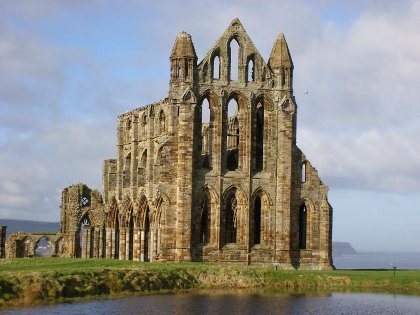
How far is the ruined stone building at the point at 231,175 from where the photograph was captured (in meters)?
65.8

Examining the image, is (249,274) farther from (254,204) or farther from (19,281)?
(19,281)

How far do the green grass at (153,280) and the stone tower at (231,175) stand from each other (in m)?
5.15

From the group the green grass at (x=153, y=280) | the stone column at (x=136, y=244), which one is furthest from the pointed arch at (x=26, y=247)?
the green grass at (x=153, y=280)

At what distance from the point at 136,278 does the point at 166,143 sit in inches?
604

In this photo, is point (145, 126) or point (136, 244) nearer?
point (136, 244)

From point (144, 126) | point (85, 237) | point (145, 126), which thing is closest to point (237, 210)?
point (145, 126)

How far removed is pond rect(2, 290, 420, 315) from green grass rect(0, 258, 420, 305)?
1.79 meters

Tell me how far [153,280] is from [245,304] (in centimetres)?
727

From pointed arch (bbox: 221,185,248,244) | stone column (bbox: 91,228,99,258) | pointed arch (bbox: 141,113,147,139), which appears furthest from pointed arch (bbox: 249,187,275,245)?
stone column (bbox: 91,228,99,258)

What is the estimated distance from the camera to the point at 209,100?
67.8 meters

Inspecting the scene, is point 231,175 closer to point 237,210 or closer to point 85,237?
point 237,210

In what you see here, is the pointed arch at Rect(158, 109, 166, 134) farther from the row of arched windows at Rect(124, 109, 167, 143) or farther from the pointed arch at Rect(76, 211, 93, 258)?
the pointed arch at Rect(76, 211, 93, 258)

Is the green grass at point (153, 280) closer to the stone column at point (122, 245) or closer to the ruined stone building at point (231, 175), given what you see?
the ruined stone building at point (231, 175)

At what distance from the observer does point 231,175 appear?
67.9 meters
